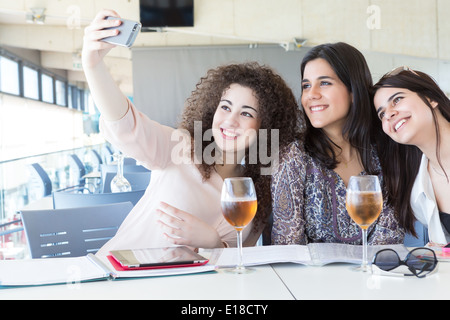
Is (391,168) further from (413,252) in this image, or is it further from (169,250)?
(169,250)

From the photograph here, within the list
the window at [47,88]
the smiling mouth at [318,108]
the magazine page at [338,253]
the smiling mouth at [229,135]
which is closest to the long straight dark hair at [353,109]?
the smiling mouth at [318,108]

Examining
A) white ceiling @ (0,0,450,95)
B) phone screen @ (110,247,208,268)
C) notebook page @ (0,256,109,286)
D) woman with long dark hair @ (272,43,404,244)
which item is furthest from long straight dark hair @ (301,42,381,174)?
white ceiling @ (0,0,450,95)

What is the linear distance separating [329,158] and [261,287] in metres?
0.92

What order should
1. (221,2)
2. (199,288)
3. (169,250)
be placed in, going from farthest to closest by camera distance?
(221,2) < (169,250) < (199,288)

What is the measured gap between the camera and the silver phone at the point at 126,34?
1302 mm

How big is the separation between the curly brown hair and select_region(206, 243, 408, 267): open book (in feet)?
1.47

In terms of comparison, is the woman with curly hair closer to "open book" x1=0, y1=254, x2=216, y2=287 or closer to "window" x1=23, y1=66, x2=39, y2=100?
"open book" x1=0, y1=254, x2=216, y2=287

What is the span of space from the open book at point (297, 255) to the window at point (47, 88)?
599 inches

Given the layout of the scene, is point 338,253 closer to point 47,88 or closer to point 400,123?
point 400,123

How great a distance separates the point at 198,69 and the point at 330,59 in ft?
30.3

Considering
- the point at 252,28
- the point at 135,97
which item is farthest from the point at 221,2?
the point at 135,97

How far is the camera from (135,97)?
1127 centimetres

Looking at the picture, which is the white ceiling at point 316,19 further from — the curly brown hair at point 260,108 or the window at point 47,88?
the window at point 47,88

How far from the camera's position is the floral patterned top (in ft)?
5.68
